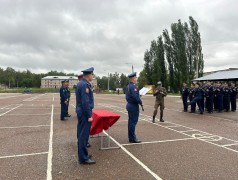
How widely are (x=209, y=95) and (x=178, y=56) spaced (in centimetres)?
3025

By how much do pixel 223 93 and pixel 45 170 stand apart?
43.1 feet

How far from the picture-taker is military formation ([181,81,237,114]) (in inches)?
478

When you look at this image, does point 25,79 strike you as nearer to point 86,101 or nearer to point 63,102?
point 63,102

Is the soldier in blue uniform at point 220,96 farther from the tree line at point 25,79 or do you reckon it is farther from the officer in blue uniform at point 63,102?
the tree line at point 25,79

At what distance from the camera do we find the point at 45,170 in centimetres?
370

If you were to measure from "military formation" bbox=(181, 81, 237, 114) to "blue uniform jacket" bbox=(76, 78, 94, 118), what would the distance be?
9645 mm

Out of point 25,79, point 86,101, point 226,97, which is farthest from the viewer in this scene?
point 25,79

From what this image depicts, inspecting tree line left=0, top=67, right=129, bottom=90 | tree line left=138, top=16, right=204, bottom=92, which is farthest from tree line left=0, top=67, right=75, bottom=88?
tree line left=138, top=16, right=204, bottom=92

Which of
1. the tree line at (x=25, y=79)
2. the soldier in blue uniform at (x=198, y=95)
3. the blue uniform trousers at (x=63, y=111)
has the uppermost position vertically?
the tree line at (x=25, y=79)

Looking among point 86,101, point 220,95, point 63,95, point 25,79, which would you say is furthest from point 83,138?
point 25,79

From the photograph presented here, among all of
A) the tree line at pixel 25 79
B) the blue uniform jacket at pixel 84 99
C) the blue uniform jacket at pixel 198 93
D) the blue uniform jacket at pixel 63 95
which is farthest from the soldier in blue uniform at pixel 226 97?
the tree line at pixel 25 79

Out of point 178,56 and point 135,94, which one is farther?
point 178,56

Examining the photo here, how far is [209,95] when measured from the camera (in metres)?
12.4

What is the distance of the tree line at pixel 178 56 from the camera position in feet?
131
